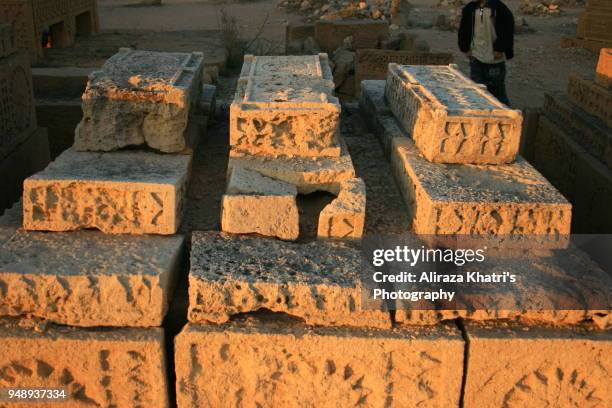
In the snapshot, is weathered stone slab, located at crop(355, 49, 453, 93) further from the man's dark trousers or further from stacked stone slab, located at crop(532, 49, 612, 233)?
stacked stone slab, located at crop(532, 49, 612, 233)

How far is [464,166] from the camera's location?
327cm

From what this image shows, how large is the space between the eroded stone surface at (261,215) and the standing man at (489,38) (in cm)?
346

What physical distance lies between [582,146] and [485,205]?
2272mm

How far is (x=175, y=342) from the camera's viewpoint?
8.32ft

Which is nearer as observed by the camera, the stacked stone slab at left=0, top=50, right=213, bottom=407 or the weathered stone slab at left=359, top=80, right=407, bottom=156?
the stacked stone slab at left=0, top=50, right=213, bottom=407

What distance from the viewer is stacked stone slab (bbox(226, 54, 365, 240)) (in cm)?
285

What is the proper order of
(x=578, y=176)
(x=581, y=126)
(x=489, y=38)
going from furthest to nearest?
(x=489, y=38) < (x=581, y=126) < (x=578, y=176)

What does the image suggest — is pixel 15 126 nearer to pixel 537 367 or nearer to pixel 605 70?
pixel 537 367

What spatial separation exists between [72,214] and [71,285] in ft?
1.43

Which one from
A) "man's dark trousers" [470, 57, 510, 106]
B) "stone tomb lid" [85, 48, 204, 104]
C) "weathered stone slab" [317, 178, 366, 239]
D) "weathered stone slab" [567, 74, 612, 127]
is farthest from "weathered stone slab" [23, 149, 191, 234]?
"man's dark trousers" [470, 57, 510, 106]

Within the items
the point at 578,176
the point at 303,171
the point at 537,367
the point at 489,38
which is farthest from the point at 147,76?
the point at 489,38

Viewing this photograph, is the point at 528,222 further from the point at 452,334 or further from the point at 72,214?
the point at 72,214

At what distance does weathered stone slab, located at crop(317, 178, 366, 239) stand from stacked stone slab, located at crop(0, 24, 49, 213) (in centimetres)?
219

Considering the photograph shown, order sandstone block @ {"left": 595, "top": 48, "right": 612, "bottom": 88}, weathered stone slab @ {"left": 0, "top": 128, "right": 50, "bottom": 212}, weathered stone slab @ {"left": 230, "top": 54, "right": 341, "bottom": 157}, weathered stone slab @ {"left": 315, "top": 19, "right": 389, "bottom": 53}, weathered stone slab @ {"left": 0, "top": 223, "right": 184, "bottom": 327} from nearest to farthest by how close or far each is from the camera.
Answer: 1. weathered stone slab @ {"left": 0, "top": 223, "right": 184, "bottom": 327}
2. weathered stone slab @ {"left": 230, "top": 54, "right": 341, "bottom": 157}
3. weathered stone slab @ {"left": 0, "top": 128, "right": 50, "bottom": 212}
4. sandstone block @ {"left": 595, "top": 48, "right": 612, "bottom": 88}
5. weathered stone slab @ {"left": 315, "top": 19, "right": 389, "bottom": 53}
